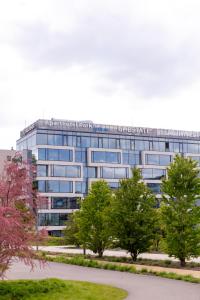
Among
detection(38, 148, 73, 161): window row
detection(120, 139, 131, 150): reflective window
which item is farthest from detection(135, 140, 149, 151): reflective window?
detection(38, 148, 73, 161): window row

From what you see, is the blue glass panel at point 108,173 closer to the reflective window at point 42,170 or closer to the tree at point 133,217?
the reflective window at point 42,170

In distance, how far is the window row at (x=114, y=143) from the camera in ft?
272

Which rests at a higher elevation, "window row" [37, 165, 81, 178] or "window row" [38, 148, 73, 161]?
"window row" [38, 148, 73, 161]

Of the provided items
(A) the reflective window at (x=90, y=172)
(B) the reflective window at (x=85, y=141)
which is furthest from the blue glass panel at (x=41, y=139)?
(A) the reflective window at (x=90, y=172)

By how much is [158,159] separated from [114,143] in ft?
32.2

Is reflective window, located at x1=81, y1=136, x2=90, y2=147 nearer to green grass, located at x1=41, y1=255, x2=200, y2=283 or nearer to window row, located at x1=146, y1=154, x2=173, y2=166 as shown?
window row, located at x1=146, y1=154, x2=173, y2=166

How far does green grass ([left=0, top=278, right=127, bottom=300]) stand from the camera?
1767cm

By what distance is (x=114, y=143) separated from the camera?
89.0m

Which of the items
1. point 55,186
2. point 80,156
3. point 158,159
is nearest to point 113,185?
point 80,156

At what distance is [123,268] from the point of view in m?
27.8

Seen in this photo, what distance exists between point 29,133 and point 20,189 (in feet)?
224

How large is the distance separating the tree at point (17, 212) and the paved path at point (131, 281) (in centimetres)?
458

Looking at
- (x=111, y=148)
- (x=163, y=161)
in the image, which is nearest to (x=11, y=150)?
(x=111, y=148)

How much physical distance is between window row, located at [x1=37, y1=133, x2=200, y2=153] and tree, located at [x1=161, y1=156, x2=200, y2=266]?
170 feet
